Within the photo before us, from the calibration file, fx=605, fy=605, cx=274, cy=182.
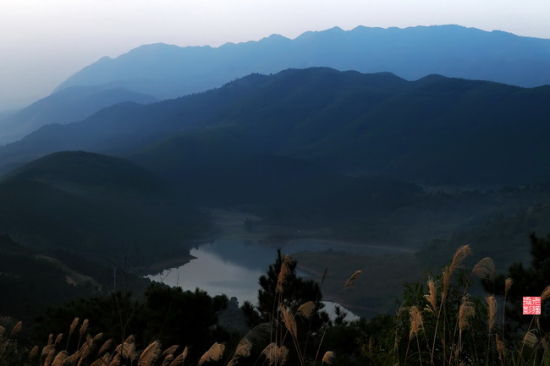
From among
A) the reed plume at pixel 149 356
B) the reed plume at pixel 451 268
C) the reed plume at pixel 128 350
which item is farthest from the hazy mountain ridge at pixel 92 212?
the reed plume at pixel 451 268

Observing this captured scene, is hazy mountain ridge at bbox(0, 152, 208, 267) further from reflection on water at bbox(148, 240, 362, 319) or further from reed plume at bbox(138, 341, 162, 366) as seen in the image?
reed plume at bbox(138, 341, 162, 366)

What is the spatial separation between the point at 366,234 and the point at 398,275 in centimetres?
5211

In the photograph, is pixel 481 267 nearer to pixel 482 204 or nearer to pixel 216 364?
pixel 216 364

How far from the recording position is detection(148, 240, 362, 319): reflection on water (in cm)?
11962

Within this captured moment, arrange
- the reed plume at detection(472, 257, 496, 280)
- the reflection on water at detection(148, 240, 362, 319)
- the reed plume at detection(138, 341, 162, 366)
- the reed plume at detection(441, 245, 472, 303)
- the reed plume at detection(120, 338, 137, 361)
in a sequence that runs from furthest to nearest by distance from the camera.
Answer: the reflection on water at detection(148, 240, 362, 319) < the reed plume at detection(120, 338, 137, 361) < the reed plume at detection(472, 257, 496, 280) < the reed plume at detection(441, 245, 472, 303) < the reed plume at detection(138, 341, 162, 366)

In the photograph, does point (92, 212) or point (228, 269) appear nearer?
point (228, 269)

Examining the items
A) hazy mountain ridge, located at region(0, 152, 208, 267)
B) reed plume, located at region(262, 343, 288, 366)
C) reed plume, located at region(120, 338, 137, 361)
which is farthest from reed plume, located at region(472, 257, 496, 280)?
hazy mountain ridge, located at region(0, 152, 208, 267)

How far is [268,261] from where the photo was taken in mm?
152625

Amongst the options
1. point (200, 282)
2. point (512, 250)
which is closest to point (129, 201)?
point (200, 282)

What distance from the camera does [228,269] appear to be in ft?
468

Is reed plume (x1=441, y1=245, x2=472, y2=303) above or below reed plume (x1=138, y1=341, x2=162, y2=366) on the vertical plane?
above

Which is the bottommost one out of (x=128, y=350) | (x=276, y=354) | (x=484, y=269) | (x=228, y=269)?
(x=228, y=269)

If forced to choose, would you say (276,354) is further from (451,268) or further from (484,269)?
(484,269)

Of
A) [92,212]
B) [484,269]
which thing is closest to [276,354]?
[484,269]
